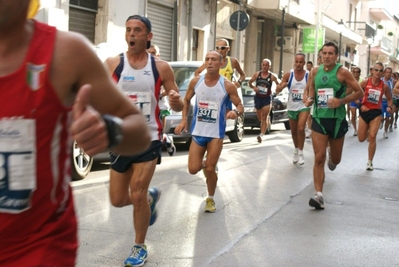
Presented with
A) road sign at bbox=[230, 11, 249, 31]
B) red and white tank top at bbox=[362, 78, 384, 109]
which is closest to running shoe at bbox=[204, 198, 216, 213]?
red and white tank top at bbox=[362, 78, 384, 109]

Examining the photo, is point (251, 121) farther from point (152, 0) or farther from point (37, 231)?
point (37, 231)

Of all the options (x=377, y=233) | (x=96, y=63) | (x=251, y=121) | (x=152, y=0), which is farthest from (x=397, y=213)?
(x=152, y=0)

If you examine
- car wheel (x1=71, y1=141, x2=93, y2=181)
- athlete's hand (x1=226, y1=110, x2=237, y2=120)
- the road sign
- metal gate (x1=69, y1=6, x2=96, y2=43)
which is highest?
the road sign

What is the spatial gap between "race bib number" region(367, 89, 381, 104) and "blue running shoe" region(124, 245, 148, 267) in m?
8.33

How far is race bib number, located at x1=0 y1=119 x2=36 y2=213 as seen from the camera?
7.55ft

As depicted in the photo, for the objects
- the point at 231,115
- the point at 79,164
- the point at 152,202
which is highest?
the point at 231,115

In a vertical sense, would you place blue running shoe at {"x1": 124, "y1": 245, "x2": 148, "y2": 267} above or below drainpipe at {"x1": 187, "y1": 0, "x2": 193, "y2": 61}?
below

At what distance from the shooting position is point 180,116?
1362 centimetres

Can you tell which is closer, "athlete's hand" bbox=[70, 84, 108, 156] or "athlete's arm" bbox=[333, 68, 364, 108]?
"athlete's hand" bbox=[70, 84, 108, 156]

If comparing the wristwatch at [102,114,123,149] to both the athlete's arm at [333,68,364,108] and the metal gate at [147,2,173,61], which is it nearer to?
the athlete's arm at [333,68,364,108]

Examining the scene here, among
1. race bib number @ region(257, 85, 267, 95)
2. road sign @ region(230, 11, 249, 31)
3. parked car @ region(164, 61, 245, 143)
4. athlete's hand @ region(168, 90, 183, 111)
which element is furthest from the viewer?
road sign @ region(230, 11, 249, 31)

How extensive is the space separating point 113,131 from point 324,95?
6.67 m

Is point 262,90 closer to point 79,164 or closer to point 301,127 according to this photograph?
point 301,127

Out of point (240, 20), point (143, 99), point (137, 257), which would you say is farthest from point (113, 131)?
point (240, 20)
